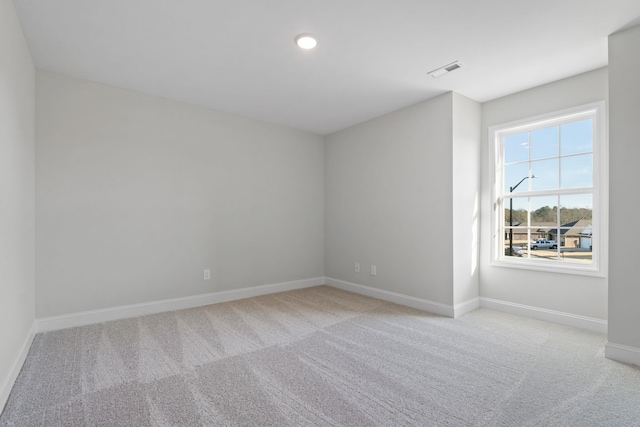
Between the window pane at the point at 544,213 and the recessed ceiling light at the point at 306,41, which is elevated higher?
the recessed ceiling light at the point at 306,41

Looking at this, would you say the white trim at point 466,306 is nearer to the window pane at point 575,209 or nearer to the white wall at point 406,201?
the white wall at point 406,201

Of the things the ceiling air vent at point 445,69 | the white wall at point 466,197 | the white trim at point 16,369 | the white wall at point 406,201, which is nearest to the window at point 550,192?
the white wall at point 466,197

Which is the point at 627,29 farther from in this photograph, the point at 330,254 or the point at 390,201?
A: the point at 330,254

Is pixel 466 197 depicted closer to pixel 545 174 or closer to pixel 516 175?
pixel 516 175

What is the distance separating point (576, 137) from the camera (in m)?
3.12

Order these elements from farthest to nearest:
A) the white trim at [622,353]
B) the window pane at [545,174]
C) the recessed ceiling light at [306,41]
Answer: the window pane at [545,174] < the recessed ceiling light at [306,41] < the white trim at [622,353]

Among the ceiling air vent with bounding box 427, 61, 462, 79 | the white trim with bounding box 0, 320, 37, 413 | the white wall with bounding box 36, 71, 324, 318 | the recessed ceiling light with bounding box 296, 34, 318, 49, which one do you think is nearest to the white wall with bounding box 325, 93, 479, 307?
the ceiling air vent with bounding box 427, 61, 462, 79

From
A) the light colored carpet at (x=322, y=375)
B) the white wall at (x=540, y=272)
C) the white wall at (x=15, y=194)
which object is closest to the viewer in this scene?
the light colored carpet at (x=322, y=375)

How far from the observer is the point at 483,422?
165cm

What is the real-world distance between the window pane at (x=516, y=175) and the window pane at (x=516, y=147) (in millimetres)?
75

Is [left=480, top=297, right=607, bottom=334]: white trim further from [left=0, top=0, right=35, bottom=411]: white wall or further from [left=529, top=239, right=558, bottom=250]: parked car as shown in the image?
[left=0, top=0, right=35, bottom=411]: white wall

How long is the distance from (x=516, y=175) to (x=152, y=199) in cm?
419

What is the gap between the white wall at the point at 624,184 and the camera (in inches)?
88.6

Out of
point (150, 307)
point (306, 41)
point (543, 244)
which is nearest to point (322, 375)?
point (150, 307)
